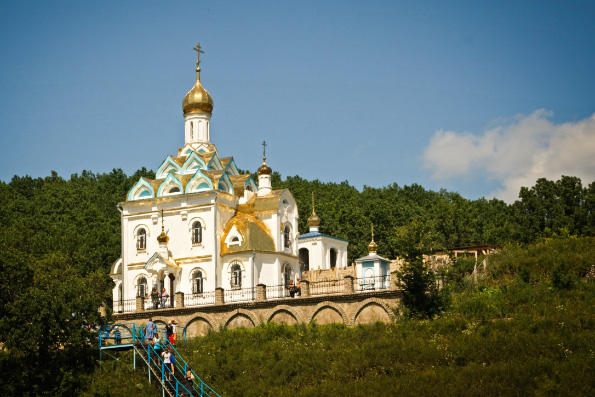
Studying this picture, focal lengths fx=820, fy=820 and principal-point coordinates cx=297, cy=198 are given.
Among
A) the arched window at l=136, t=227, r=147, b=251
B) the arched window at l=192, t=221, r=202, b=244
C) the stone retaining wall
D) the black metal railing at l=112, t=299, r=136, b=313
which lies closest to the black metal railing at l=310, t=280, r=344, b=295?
the stone retaining wall

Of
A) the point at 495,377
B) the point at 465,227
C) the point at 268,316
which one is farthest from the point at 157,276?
the point at 465,227

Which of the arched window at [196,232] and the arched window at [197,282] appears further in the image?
the arched window at [196,232]

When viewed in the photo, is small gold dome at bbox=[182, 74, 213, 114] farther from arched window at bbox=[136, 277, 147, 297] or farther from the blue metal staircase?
the blue metal staircase

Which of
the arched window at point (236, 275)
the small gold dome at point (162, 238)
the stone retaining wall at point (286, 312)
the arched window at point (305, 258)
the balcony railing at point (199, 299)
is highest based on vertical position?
the small gold dome at point (162, 238)

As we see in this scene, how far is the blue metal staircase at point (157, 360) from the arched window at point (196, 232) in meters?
6.61

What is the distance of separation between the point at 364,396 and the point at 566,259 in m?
11.5

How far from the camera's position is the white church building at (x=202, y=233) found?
111 ft

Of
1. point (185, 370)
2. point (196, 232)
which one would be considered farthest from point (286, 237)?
point (185, 370)

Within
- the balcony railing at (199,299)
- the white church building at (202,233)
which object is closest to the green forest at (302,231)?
the white church building at (202,233)

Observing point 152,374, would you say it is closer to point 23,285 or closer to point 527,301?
point 23,285

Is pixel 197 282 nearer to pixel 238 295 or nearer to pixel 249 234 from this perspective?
pixel 238 295

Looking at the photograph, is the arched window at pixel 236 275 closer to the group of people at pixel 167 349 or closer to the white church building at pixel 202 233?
the white church building at pixel 202 233

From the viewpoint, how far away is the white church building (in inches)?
1331

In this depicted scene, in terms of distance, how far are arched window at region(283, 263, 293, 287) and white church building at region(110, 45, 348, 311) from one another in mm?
43
